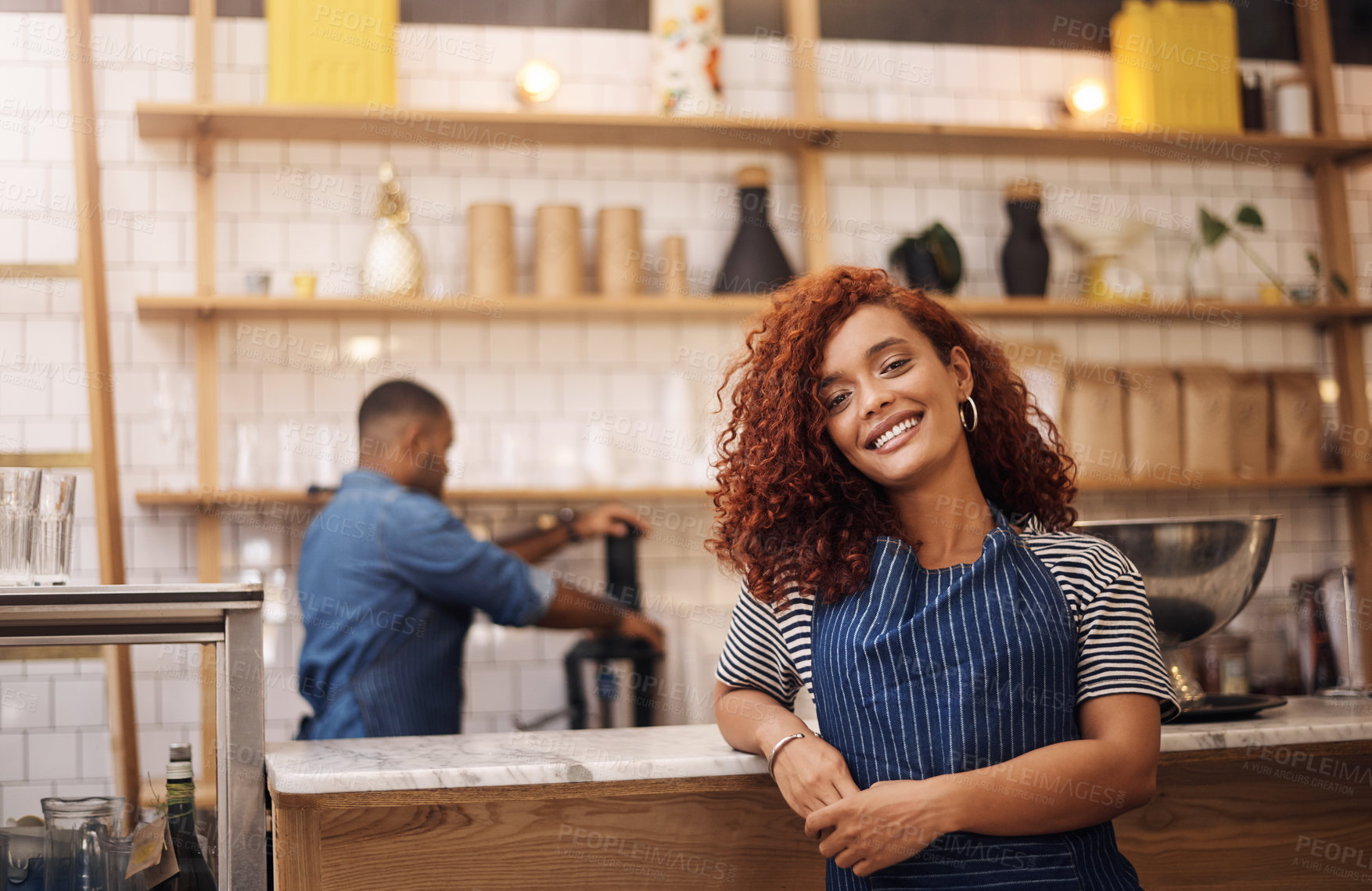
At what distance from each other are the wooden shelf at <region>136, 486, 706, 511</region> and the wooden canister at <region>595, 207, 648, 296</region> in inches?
21.7

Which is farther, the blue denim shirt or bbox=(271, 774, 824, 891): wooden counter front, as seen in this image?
the blue denim shirt

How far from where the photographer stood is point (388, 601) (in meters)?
2.60

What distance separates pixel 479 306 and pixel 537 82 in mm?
727

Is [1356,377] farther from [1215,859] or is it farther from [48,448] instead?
[48,448]

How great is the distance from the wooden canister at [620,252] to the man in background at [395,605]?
35.8 inches

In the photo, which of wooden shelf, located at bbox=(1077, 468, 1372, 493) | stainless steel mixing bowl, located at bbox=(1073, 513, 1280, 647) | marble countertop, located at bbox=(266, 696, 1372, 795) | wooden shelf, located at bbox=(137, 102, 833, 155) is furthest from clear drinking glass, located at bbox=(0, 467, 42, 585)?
wooden shelf, located at bbox=(1077, 468, 1372, 493)

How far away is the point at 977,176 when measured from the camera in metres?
3.79

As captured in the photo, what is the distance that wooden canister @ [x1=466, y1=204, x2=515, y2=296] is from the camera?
10.7 ft

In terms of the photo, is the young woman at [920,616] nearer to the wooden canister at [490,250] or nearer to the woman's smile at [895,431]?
the woman's smile at [895,431]

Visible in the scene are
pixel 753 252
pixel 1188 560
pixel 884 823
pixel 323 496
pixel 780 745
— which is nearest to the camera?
pixel 884 823

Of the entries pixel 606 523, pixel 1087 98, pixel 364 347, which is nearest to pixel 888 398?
pixel 606 523

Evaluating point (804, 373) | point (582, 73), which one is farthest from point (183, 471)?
point (804, 373)

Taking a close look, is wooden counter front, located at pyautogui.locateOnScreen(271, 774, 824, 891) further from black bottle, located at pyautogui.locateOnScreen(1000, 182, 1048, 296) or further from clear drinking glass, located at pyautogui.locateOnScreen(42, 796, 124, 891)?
black bottle, located at pyautogui.locateOnScreen(1000, 182, 1048, 296)

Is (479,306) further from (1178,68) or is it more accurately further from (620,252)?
(1178,68)
